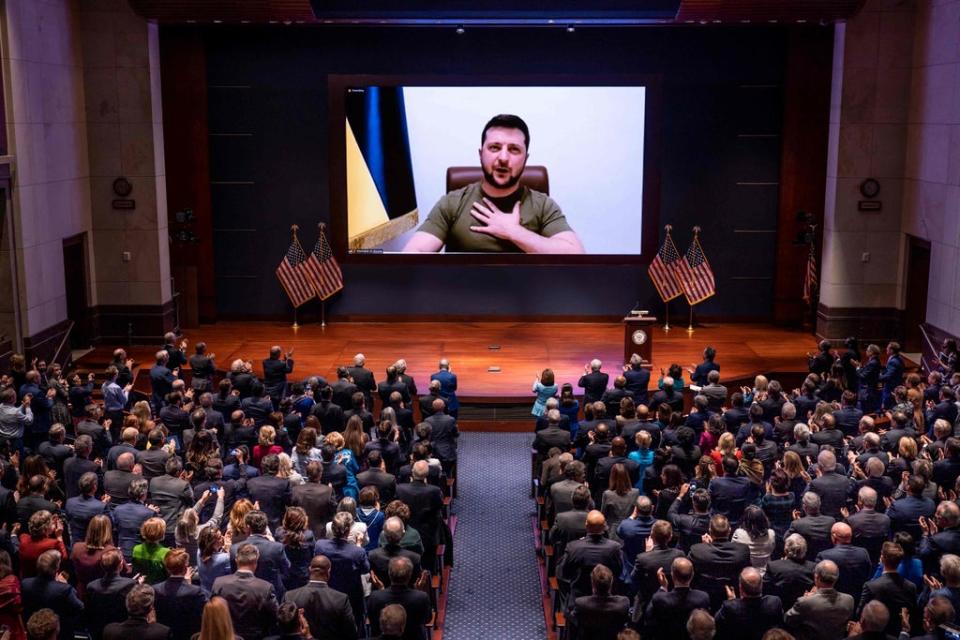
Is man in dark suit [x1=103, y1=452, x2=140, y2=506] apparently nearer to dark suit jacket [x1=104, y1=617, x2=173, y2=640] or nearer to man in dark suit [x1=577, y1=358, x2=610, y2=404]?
dark suit jacket [x1=104, y1=617, x2=173, y2=640]

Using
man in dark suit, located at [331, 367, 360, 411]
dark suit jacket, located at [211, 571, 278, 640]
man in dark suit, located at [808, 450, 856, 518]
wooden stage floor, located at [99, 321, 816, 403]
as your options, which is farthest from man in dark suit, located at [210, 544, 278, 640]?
wooden stage floor, located at [99, 321, 816, 403]

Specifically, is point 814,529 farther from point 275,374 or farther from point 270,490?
point 275,374

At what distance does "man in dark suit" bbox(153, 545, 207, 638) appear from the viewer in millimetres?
6352

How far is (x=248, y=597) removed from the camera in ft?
20.7

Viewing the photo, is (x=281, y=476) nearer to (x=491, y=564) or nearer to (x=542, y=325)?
(x=491, y=564)

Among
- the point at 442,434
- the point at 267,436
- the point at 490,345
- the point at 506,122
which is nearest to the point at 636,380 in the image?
the point at 442,434

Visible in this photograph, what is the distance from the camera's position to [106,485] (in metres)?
8.21

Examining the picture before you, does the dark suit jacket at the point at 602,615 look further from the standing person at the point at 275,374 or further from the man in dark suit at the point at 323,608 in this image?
the standing person at the point at 275,374

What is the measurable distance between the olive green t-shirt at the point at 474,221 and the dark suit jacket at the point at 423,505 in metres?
9.29

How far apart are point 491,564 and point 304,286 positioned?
28.5ft

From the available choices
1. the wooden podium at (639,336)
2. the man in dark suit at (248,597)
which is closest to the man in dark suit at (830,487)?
the man in dark suit at (248,597)

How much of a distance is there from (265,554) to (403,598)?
97 cm

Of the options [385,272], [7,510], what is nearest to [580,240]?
[385,272]

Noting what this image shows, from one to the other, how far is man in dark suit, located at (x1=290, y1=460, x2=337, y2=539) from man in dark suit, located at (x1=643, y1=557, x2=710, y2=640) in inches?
103
